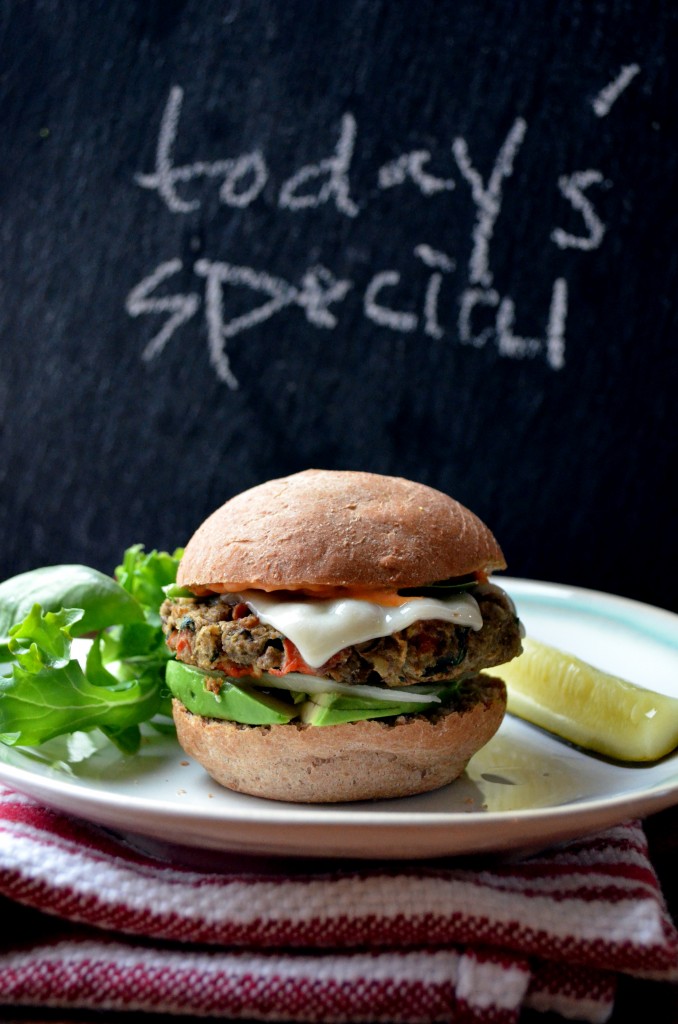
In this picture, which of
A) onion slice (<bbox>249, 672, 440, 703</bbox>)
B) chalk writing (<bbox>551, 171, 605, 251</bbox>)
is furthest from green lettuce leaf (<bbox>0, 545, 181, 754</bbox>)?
chalk writing (<bbox>551, 171, 605, 251</bbox>)

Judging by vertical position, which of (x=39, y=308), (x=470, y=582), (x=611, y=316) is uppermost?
(x=611, y=316)

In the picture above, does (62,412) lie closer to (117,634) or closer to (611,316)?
(117,634)

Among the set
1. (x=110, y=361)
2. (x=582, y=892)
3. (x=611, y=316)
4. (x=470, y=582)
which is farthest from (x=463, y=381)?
(x=582, y=892)

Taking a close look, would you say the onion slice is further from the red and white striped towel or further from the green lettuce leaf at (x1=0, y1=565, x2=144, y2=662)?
the green lettuce leaf at (x1=0, y1=565, x2=144, y2=662)

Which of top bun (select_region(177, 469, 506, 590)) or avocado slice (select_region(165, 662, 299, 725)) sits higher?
top bun (select_region(177, 469, 506, 590))

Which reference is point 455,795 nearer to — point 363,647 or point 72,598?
point 363,647

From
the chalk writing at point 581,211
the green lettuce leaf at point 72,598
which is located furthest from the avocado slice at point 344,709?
the chalk writing at point 581,211
